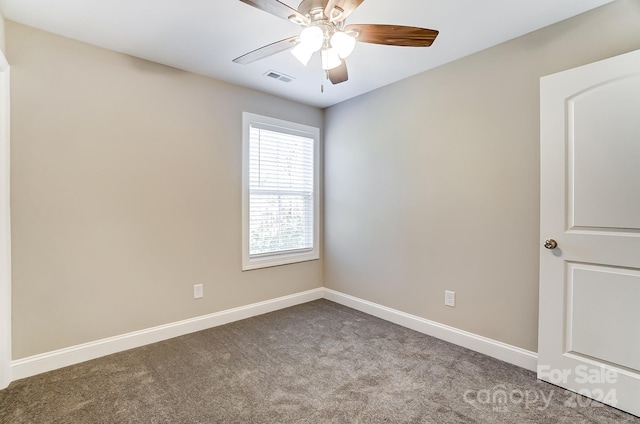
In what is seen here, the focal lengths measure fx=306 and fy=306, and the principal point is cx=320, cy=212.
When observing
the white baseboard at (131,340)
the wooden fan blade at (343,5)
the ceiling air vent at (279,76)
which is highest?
the ceiling air vent at (279,76)

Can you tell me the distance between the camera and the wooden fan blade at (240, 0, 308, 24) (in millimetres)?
1368

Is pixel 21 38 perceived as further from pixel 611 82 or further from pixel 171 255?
pixel 611 82

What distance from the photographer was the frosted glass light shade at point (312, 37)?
4.89 ft

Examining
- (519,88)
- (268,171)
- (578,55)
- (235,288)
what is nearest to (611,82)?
(578,55)

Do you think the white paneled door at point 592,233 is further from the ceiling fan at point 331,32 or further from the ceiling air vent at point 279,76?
the ceiling air vent at point 279,76

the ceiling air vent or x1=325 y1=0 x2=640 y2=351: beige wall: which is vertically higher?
the ceiling air vent

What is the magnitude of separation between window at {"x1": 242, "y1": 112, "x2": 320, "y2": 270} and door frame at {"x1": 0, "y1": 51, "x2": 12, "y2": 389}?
1738 millimetres

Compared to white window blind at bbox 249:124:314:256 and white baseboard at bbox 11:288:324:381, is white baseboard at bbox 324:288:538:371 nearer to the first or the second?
white baseboard at bbox 11:288:324:381

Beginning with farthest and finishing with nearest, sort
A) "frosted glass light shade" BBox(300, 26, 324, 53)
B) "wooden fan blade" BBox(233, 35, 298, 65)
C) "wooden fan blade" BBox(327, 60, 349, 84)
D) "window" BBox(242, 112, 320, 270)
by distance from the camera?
"window" BBox(242, 112, 320, 270) < "wooden fan blade" BBox(327, 60, 349, 84) < "wooden fan blade" BBox(233, 35, 298, 65) < "frosted glass light shade" BBox(300, 26, 324, 53)

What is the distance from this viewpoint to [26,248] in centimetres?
213

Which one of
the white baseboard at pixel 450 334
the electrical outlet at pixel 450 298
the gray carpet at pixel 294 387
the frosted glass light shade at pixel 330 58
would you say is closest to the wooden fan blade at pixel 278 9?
the frosted glass light shade at pixel 330 58

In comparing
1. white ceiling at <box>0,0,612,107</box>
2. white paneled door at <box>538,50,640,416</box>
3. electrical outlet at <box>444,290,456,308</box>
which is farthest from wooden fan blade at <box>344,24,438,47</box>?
electrical outlet at <box>444,290,456,308</box>

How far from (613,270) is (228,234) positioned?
298 cm

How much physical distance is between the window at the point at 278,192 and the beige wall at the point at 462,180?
1.55 feet
